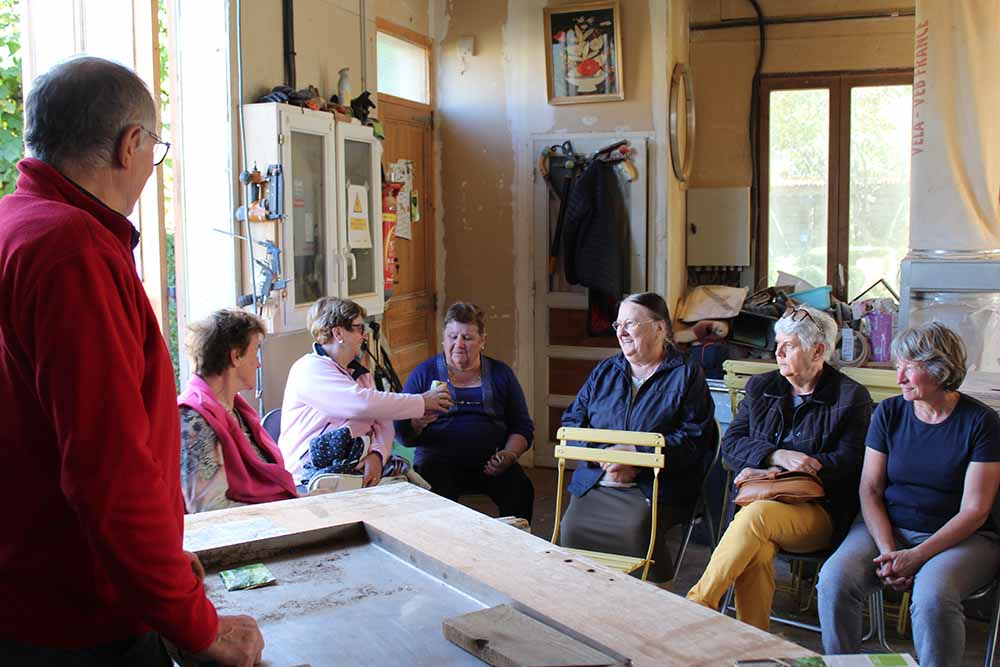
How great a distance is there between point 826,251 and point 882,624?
135 inches

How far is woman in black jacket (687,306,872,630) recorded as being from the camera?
3.34 meters

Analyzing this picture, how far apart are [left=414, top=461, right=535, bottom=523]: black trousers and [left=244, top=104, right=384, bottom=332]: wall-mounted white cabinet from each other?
0.88 meters

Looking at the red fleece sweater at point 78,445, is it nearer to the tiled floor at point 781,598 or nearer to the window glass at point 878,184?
the tiled floor at point 781,598

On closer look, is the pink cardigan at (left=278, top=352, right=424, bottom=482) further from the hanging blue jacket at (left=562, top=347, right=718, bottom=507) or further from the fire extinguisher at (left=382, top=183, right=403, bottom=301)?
the fire extinguisher at (left=382, top=183, right=403, bottom=301)

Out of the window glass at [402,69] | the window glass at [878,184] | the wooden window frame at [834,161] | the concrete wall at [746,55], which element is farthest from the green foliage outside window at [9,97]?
the window glass at [878,184]

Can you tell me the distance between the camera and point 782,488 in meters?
3.43

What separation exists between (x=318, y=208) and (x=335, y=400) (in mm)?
1092

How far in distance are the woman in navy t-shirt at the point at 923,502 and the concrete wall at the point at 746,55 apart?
11.3ft

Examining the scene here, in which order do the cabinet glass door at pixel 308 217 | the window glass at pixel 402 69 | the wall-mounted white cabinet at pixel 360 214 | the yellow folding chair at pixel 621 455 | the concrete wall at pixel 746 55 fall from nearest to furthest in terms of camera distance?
the yellow folding chair at pixel 621 455 → the cabinet glass door at pixel 308 217 → the wall-mounted white cabinet at pixel 360 214 → the window glass at pixel 402 69 → the concrete wall at pixel 746 55

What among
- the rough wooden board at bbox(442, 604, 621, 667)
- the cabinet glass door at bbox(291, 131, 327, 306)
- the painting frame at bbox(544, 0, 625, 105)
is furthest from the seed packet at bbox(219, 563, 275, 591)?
the painting frame at bbox(544, 0, 625, 105)

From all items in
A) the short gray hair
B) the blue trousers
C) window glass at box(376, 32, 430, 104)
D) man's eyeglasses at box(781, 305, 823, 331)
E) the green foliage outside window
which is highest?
window glass at box(376, 32, 430, 104)

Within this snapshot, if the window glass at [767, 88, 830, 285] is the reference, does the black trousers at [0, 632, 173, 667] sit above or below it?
Result: below

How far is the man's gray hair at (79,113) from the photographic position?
1476 mm

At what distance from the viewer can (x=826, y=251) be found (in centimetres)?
650
